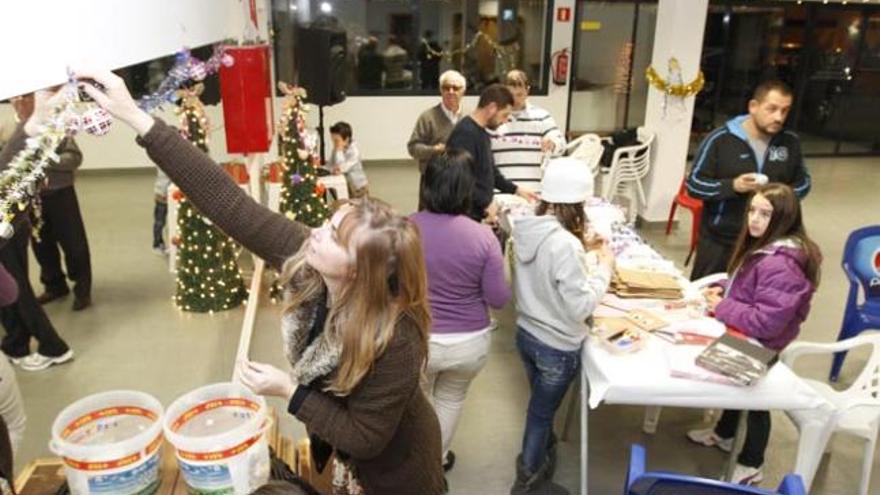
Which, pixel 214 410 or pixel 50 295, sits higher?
pixel 214 410

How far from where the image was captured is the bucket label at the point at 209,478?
1.43 m

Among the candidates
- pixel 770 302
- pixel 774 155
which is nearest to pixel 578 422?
pixel 770 302

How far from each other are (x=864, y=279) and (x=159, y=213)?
4838mm

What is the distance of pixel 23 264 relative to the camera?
346 centimetres

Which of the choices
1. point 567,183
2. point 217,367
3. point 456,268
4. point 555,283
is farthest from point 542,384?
point 217,367

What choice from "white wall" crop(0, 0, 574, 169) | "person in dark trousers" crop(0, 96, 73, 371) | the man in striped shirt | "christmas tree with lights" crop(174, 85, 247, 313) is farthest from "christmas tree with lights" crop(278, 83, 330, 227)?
"white wall" crop(0, 0, 574, 169)

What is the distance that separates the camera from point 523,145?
4.14 m

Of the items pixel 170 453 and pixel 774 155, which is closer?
pixel 170 453

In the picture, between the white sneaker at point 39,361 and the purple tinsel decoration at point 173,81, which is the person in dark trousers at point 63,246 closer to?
the white sneaker at point 39,361

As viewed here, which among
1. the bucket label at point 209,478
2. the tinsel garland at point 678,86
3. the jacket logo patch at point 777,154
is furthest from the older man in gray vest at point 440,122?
the bucket label at point 209,478

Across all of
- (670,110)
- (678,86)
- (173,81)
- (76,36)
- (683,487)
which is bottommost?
(683,487)

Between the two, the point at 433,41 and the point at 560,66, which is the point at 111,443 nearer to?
the point at 433,41

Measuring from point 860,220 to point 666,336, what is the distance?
18.1 feet

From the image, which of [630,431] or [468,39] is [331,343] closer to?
[630,431]
